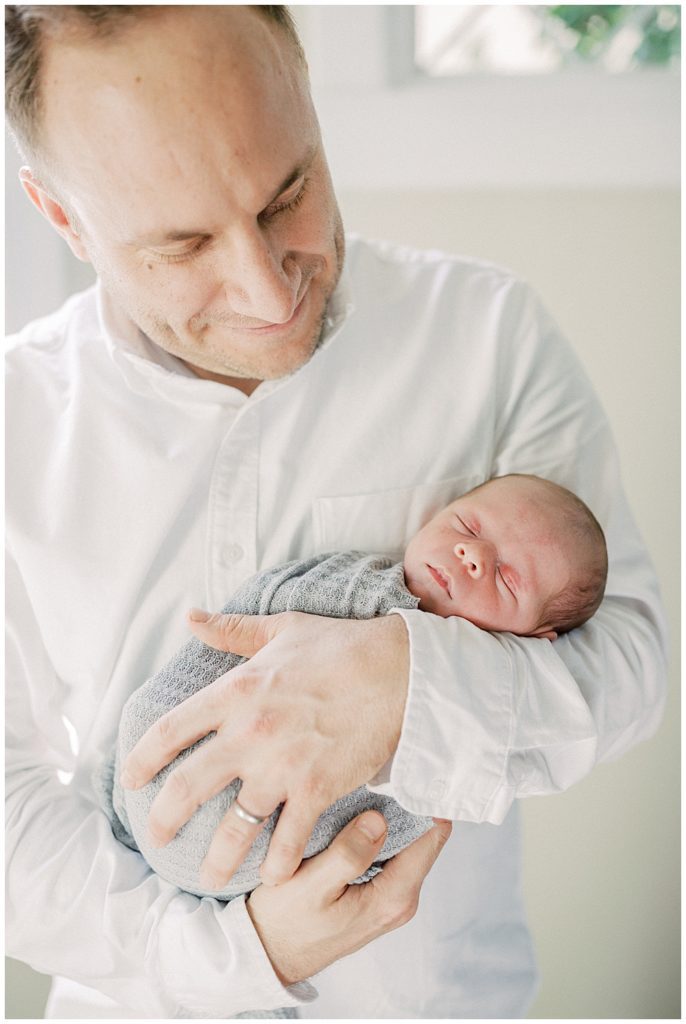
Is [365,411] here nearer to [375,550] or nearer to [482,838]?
[375,550]

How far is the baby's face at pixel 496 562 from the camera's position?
1.18 meters

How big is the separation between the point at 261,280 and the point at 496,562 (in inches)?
18.4

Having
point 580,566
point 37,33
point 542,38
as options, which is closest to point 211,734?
point 580,566

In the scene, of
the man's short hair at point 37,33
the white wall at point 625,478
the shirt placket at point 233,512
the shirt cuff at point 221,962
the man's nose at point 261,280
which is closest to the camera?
the man's short hair at point 37,33

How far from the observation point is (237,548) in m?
1.30

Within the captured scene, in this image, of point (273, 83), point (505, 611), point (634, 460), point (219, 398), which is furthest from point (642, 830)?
point (273, 83)

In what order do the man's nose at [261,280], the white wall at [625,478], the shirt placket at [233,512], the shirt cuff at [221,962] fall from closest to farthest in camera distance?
the man's nose at [261,280] → the shirt cuff at [221,962] → the shirt placket at [233,512] → the white wall at [625,478]

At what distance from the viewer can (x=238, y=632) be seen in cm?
111

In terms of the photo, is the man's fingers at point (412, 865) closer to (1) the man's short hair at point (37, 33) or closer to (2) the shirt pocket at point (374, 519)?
(2) the shirt pocket at point (374, 519)

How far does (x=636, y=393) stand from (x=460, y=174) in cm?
59

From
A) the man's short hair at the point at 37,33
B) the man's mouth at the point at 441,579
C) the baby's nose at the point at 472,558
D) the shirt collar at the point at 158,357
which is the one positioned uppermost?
the man's short hair at the point at 37,33

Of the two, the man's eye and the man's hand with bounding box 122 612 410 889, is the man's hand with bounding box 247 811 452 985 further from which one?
the man's eye

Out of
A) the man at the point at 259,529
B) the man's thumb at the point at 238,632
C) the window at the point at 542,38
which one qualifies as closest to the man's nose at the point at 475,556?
the man at the point at 259,529

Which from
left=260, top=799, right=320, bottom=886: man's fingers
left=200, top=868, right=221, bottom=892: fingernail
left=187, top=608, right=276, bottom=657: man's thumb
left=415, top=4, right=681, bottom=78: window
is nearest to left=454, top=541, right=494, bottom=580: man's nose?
left=187, top=608, right=276, bottom=657: man's thumb
